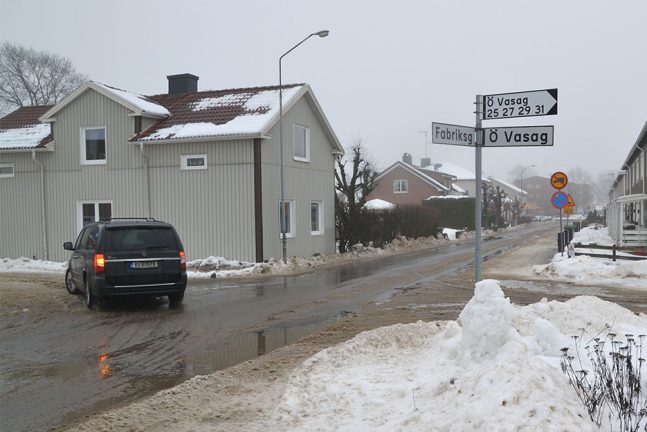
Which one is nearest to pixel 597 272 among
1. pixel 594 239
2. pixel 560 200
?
pixel 560 200

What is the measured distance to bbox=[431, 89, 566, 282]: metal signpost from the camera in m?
6.86

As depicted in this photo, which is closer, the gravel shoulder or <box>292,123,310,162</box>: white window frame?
the gravel shoulder

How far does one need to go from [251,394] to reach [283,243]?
44.6 ft

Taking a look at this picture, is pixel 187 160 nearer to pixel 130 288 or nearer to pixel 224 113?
pixel 224 113

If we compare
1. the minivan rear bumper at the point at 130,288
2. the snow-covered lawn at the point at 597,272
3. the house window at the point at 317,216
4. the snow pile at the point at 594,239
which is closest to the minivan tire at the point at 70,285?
the minivan rear bumper at the point at 130,288

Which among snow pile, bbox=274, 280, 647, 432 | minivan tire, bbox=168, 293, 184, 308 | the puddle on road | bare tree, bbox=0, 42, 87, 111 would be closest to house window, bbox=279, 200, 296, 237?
minivan tire, bbox=168, 293, 184, 308

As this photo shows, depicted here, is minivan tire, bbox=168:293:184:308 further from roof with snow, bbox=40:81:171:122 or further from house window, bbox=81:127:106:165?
house window, bbox=81:127:106:165

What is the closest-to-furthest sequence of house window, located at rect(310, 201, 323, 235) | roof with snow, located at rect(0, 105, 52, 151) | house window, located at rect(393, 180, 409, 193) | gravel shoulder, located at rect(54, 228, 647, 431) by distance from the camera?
gravel shoulder, located at rect(54, 228, 647, 431) < roof with snow, located at rect(0, 105, 52, 151) < house window, located at rect(310, 201, 323, 235) < house window, located at rect(393, 180, 409, 193)

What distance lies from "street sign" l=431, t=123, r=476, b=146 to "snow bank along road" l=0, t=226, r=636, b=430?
350 centimetres

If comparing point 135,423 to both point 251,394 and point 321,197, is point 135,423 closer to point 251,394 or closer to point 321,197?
point 251,394

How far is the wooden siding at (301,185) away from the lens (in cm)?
1935

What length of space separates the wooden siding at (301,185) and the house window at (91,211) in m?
6.53

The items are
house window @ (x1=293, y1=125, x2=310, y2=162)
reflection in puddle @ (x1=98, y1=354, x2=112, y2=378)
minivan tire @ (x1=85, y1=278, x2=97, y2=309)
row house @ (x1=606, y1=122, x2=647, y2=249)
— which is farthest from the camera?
row house @ (x1=606, y1=122, x2=647, y2=249)

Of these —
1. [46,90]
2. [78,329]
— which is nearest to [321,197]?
[78,329]
